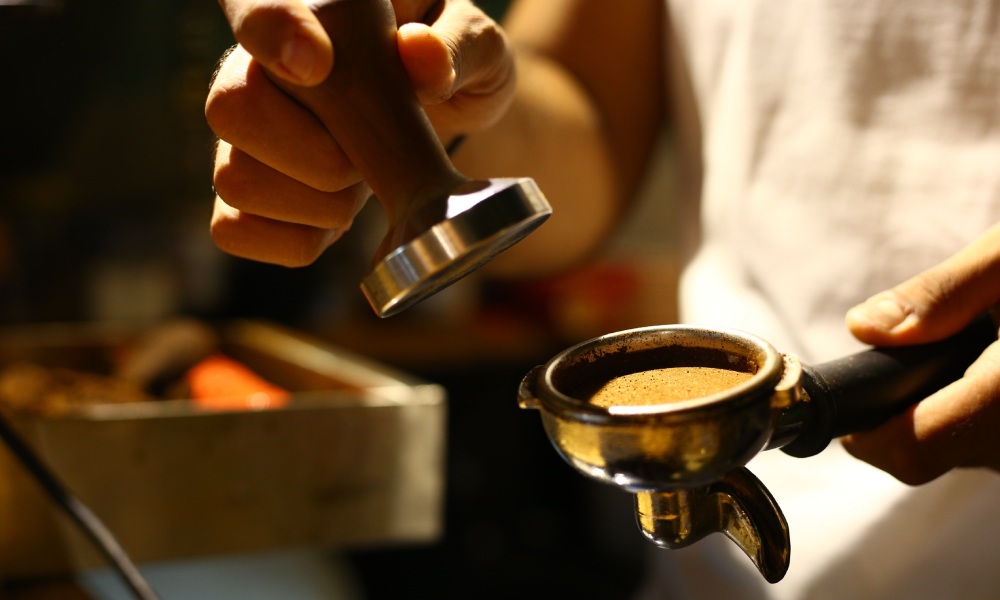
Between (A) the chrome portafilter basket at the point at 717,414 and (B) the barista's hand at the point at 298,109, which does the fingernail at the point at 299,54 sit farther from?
(A) the chrome portafilter basket at the point at 717,414

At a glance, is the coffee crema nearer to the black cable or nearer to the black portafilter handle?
the black portafilter handle

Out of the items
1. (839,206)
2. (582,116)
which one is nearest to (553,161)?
(582,116)

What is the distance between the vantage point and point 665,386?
36 centimetres

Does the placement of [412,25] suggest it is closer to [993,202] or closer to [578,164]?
[993,202]

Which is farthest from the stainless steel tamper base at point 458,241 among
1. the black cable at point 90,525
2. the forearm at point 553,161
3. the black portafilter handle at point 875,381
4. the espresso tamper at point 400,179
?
the forearm at point 553,161

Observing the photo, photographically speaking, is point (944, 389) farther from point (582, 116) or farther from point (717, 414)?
point (582, 116)

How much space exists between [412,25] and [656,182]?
237 cm

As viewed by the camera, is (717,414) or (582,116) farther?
(582,116)

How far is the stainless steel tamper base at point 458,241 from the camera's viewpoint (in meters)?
0.33

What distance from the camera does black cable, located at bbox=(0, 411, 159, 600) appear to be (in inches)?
23.8

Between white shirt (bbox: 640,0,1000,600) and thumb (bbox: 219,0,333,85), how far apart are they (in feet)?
1.59

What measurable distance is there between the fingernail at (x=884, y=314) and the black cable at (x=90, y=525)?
48 cm

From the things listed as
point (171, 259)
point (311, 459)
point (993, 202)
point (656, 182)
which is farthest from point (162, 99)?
point (993, 202)

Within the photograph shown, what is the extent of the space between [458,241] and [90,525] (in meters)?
0.45
